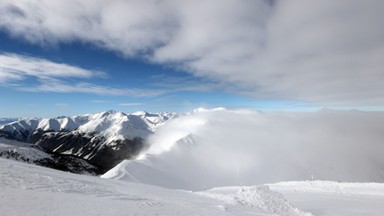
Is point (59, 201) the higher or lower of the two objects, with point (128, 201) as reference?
higher

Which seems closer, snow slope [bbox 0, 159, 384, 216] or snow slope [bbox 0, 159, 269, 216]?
snow slope [bbox 0, 159, 269, 216]

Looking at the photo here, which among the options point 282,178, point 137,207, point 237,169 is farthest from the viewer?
point 282,178

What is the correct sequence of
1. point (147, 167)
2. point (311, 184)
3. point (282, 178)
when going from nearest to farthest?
point (311, 184) < point (147, 167) < point (282, 178)

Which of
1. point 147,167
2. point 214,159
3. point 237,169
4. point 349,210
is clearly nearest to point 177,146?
point 214,159

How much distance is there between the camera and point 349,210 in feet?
66.1

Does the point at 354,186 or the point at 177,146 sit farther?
the point at 177,146

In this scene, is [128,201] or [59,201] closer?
[59,201]

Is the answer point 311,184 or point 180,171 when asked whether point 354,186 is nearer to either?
point 311,184

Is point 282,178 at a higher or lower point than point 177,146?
lower

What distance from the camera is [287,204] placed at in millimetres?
19000

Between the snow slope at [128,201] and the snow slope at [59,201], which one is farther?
the snow slope at [128,201]

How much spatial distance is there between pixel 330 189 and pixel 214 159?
123255 mm

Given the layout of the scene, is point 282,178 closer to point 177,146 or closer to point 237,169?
point 237,169

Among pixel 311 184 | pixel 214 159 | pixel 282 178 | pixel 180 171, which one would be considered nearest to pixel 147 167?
pixel 180 171
